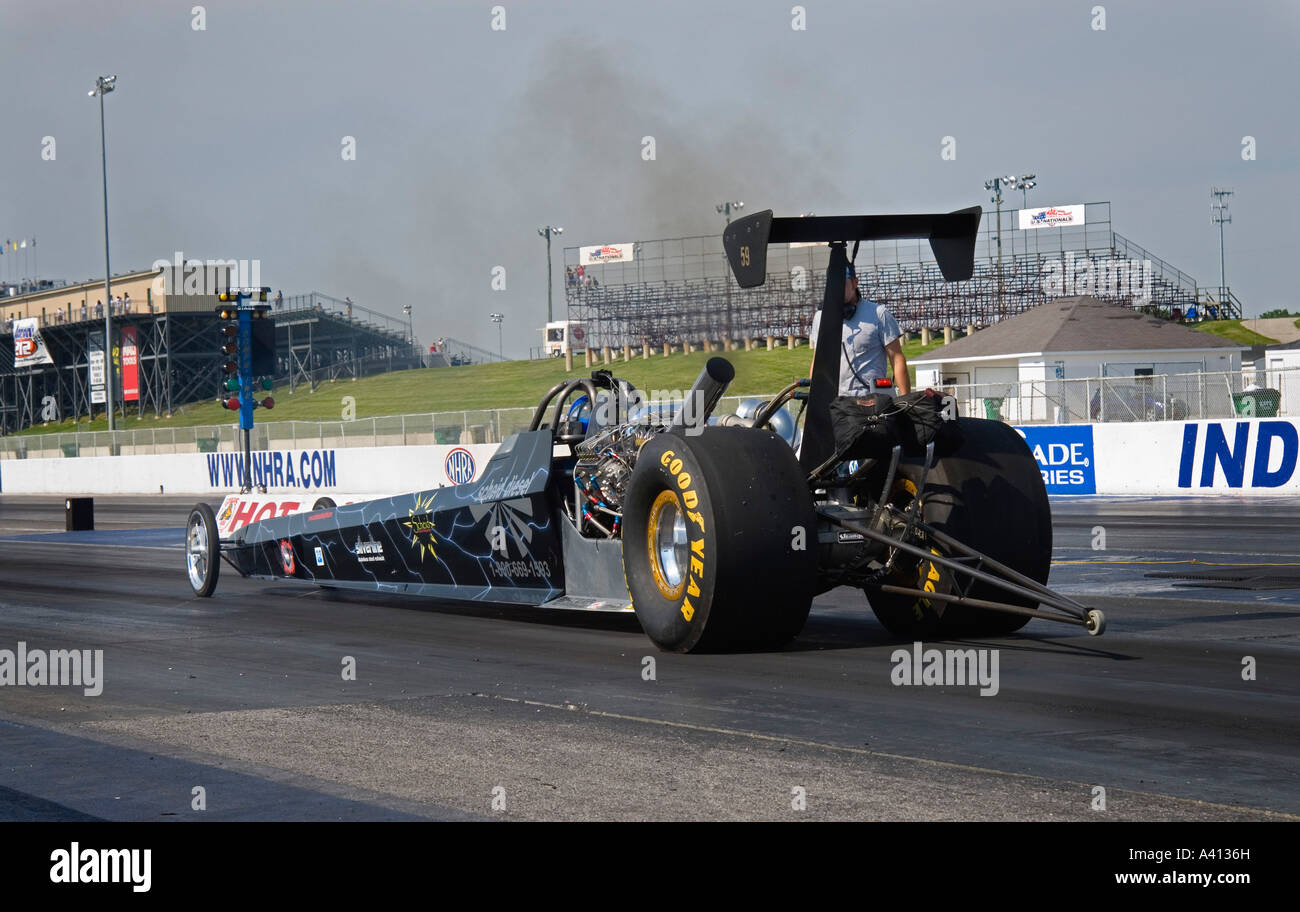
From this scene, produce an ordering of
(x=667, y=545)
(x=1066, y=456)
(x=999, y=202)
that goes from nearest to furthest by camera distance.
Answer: (x=667, y=545) < (x=1066, y=456) < (x=999, y=202)

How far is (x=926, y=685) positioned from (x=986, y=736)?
4.40 feet

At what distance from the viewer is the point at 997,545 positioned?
8391mm

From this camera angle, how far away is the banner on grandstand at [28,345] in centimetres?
9350

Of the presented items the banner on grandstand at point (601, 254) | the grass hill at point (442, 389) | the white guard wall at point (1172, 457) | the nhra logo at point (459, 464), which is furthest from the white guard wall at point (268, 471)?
the banner on grandstand at point (601, 254)

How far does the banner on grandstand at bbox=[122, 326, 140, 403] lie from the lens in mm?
86688

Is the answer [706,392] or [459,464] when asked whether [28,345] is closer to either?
[459,464]

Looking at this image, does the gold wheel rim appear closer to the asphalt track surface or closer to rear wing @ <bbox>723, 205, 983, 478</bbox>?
the asphalt track surface

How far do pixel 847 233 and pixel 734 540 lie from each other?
2.07 m

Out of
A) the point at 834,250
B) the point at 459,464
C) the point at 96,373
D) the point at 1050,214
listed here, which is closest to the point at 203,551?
the point at 834,250

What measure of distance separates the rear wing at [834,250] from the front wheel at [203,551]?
19.9ft

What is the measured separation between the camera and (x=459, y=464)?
1373 inches
